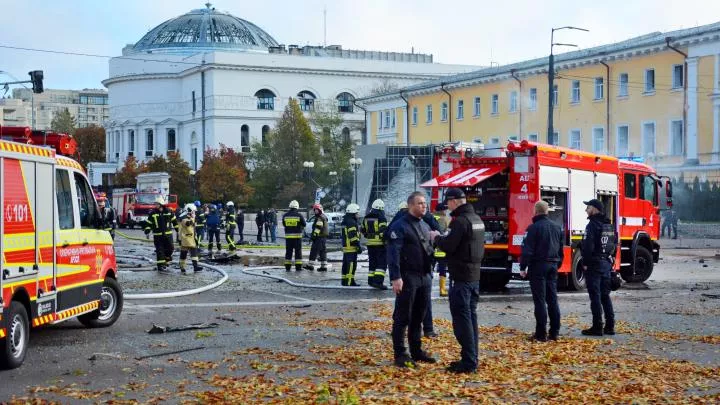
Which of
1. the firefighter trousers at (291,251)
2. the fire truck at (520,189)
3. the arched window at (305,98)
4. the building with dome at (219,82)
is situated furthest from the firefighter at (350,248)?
the arched window at (305,98)

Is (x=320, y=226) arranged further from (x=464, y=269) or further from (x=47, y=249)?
(x=464, y=269)

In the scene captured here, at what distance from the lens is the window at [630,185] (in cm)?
2309

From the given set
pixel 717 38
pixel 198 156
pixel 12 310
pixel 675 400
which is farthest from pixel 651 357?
pixel 198 156

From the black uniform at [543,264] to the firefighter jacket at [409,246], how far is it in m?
2.57

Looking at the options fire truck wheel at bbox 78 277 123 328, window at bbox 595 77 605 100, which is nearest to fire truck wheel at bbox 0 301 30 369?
fire truck wheel at bbox 78 277 123 328

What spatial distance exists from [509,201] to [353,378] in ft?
33.4

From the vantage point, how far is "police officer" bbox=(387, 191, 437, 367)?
1090 centimetres

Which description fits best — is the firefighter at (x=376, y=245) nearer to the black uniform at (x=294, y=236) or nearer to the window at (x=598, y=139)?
the black uniform at (x=294, y=236)

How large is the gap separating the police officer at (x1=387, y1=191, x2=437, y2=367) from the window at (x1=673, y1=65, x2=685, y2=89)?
142 ft

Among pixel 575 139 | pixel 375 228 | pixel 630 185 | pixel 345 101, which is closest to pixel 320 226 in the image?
pixel 375 228

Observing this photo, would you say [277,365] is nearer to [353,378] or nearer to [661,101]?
[353,378]

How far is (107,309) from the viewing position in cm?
1438

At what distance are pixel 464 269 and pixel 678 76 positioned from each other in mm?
43996

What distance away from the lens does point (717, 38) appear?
48.8m
